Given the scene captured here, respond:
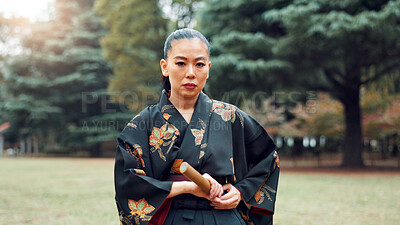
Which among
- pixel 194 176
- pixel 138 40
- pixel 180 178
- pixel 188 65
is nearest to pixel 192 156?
pixel 180 178

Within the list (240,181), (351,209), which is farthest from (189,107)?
(351,209)

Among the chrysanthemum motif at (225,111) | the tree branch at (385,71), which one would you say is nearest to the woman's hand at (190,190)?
the chrysanthemum motif at (225,111)

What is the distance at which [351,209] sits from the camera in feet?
23.1

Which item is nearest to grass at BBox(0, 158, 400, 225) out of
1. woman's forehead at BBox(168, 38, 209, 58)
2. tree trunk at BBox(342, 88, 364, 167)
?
woman's forehead at BBox(168, 38, 209, 58)

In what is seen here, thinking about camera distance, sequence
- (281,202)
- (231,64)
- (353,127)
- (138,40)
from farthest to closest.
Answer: (138,40), (353,127), (231,64), (281,202)

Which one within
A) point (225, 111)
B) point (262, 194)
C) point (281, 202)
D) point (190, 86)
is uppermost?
point (190, 86)

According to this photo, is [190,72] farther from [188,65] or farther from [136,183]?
[136,183]

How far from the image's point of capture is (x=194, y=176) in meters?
1.66

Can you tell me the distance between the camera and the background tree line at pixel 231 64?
13.3m

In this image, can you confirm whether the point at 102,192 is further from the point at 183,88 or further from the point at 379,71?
the point at 379,71

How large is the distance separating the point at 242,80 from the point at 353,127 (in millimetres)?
5700

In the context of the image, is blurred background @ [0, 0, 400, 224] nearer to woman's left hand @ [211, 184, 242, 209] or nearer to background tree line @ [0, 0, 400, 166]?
background tree line @ [0, 0, 400, 166]

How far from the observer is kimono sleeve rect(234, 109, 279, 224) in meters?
2.12

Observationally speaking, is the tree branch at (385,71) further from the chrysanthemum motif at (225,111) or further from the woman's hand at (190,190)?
the woman's hand at (190,190)
